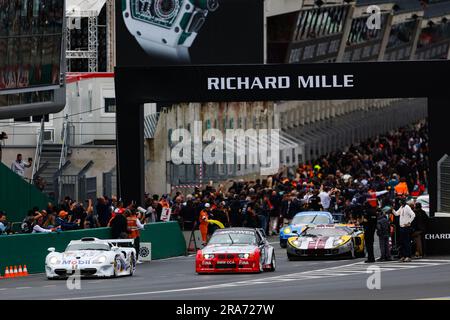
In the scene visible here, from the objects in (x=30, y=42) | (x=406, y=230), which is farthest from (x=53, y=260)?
(x=406, y=230)

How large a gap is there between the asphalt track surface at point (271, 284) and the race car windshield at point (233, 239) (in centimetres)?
94

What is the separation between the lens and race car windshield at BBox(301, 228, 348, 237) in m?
35.9

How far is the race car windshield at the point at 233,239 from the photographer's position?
31.9 m

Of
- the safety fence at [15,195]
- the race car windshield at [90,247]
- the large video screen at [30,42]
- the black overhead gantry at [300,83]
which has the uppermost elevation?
the large video screen at [30,42]

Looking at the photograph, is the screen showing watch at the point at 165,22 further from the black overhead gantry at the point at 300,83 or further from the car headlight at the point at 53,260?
the car headlight at the point at 53,260

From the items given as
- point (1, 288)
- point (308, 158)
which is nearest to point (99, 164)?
point (308, 158)

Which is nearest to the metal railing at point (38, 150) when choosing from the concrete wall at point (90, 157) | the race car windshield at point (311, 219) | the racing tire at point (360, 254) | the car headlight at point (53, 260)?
the concrete wall at point (90, 157)

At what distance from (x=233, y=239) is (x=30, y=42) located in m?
7.53

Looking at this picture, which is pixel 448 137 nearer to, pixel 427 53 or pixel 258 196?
pixel 258 196

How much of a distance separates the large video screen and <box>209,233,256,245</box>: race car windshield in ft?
21.0

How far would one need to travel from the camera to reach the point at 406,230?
33312 mm

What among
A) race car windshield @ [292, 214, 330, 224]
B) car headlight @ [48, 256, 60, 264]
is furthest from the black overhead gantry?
car headlight @ [48, 256, 60, 264]

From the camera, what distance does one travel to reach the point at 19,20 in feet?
114

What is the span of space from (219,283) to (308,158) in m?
40.0
